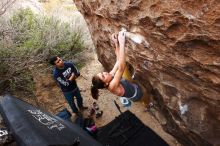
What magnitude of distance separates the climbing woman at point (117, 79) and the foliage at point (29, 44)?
3.38 metres

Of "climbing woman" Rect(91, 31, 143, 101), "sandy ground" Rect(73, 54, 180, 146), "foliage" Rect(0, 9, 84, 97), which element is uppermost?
"climbing woman" Rect(91, 31, 143, 101)

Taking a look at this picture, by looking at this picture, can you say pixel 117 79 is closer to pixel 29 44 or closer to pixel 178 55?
pixel 178 55

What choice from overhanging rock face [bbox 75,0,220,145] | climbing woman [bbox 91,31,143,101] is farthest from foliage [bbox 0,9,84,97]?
climbing woman [bbox 91,31,143,101]

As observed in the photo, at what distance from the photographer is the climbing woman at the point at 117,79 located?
3.94 meters

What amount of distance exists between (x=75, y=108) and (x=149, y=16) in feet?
10.1

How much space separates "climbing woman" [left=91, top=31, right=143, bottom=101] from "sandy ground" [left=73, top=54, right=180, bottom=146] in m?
1.48

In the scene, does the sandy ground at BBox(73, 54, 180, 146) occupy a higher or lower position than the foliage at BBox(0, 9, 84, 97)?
lower

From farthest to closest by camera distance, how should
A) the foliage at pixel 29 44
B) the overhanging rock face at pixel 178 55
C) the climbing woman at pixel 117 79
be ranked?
the foliage at pixel 29 44, the climbing woman at pixel 117 79, the overhanging rock face at pixel 178 55

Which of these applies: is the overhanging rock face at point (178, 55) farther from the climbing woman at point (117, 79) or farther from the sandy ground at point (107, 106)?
the sandy ground at point (107, 106)

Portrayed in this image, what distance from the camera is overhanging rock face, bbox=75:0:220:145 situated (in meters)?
3.06

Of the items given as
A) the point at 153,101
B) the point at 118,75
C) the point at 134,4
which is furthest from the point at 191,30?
the point at 153,101

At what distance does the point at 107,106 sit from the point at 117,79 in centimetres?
269

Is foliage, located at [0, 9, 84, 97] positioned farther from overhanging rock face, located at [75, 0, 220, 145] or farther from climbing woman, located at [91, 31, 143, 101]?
climbing woman, located at [91, 31, 143, 101]

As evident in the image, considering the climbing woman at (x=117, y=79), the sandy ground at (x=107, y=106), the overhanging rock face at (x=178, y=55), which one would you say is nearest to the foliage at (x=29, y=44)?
the sandy ground at (x=107, y=106)
